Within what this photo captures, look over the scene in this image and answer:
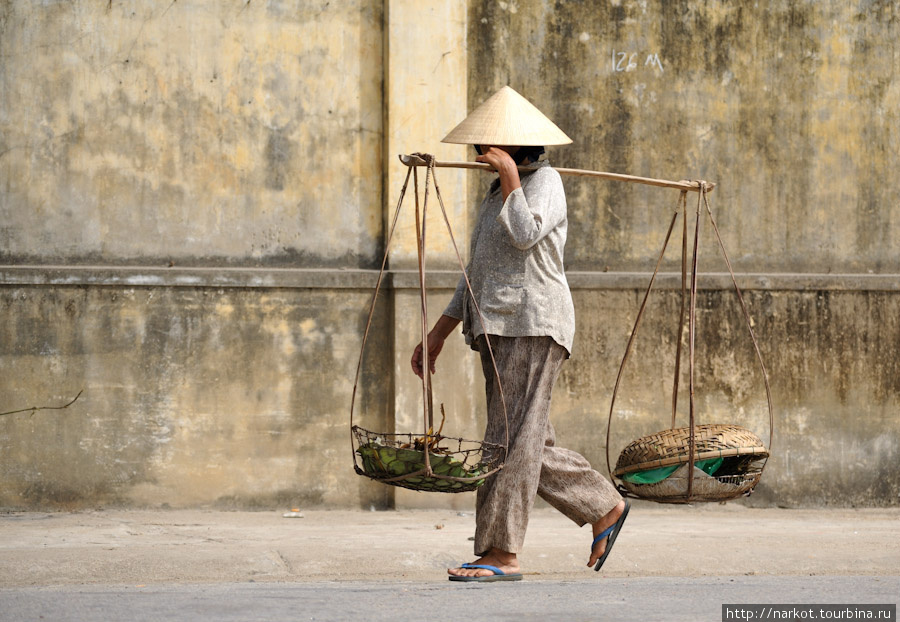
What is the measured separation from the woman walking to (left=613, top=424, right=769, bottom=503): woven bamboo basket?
0.67 feet

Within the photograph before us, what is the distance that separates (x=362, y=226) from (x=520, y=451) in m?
2.31

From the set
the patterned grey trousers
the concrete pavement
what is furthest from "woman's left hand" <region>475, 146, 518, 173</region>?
the concrete pavement

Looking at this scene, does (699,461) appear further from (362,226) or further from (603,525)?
(362,226)

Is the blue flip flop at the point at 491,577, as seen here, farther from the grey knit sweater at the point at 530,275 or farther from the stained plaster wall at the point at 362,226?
the stained plaster wall at the point at 362,226

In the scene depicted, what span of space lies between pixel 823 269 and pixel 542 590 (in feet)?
10.4

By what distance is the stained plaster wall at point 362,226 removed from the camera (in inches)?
237


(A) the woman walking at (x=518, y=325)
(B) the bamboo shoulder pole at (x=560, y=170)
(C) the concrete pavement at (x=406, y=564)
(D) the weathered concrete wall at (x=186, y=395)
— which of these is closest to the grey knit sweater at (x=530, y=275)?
(A) the woman walking at (x=518, y=325)

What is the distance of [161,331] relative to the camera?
604cm

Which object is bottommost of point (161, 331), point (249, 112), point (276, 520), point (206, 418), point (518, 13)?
point (276, 520)

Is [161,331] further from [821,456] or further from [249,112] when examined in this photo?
A: [821,456]

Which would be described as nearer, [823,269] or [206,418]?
[206,418]

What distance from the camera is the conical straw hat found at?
4258 millimetres

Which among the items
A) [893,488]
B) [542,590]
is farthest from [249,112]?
[893,488]

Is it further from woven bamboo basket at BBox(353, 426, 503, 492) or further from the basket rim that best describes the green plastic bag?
woven bamboo basket at BBox(353, 426, 503, 492)
